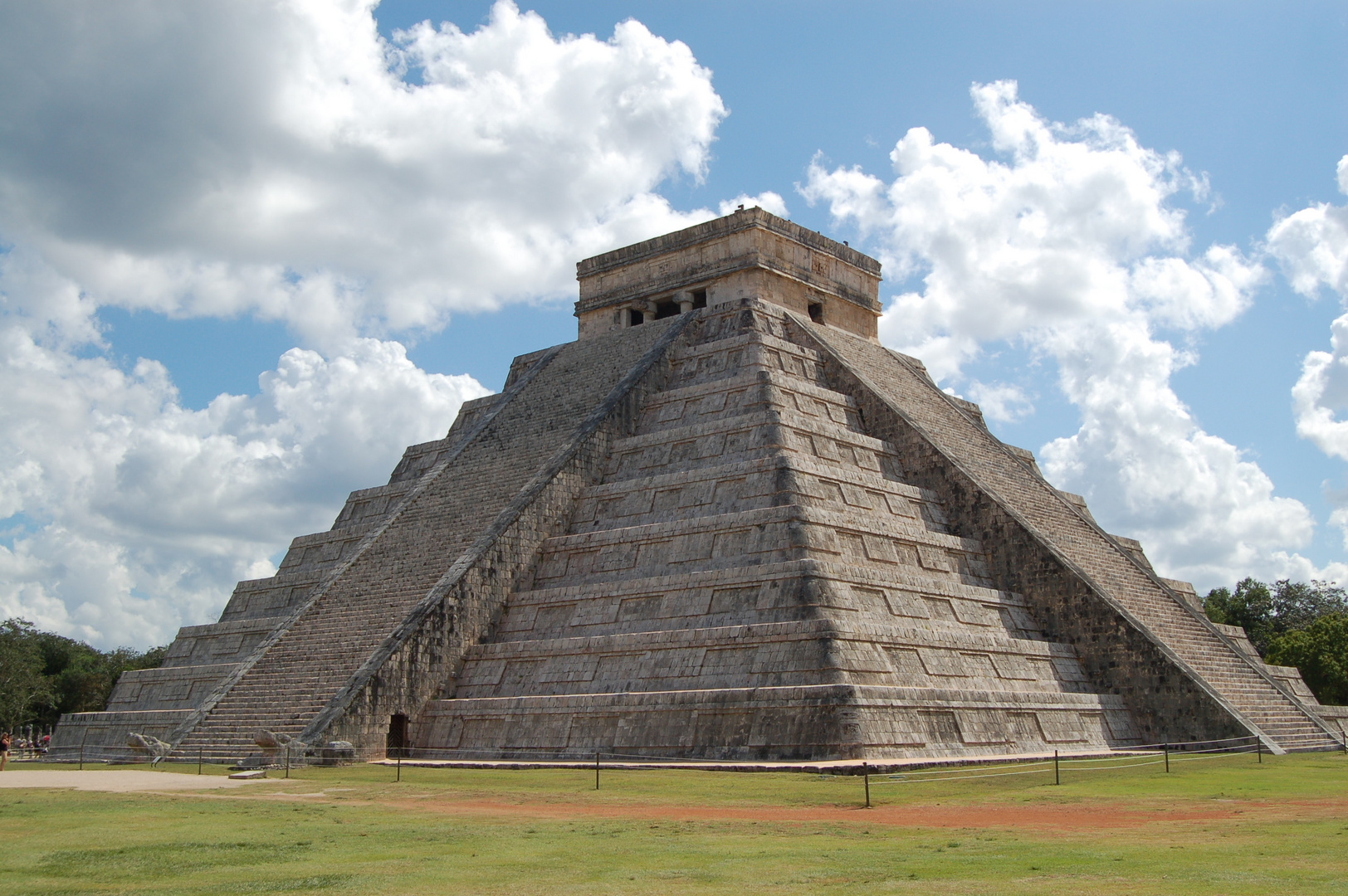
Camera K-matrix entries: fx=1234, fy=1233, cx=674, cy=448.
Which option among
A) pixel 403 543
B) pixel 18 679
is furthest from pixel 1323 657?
pixel 18 679

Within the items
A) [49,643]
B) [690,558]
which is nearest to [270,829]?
[690,558]

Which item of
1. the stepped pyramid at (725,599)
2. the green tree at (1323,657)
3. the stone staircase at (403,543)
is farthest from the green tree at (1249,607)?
the stone staircase at (403,543)

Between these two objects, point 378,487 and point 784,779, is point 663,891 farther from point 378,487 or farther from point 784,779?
point 378,487

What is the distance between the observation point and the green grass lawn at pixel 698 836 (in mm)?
7750

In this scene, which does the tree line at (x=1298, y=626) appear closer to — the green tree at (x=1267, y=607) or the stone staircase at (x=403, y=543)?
the green tree at (x=1267, y=607)

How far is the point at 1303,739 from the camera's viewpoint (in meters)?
20.2

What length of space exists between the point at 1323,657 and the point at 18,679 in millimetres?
41217

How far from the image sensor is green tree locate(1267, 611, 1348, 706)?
3247 cm

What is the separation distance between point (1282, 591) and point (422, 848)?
172ft

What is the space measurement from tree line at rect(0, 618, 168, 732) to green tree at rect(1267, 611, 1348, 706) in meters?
36.7

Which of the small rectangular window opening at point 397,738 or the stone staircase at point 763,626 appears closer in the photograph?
the stone staircase at point 763,626

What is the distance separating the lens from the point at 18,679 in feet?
140

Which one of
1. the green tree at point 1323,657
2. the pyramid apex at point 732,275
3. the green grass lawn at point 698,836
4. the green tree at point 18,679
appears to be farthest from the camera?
the green tree at point 18,679

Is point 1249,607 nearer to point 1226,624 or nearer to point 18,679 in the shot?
point 1226,624
